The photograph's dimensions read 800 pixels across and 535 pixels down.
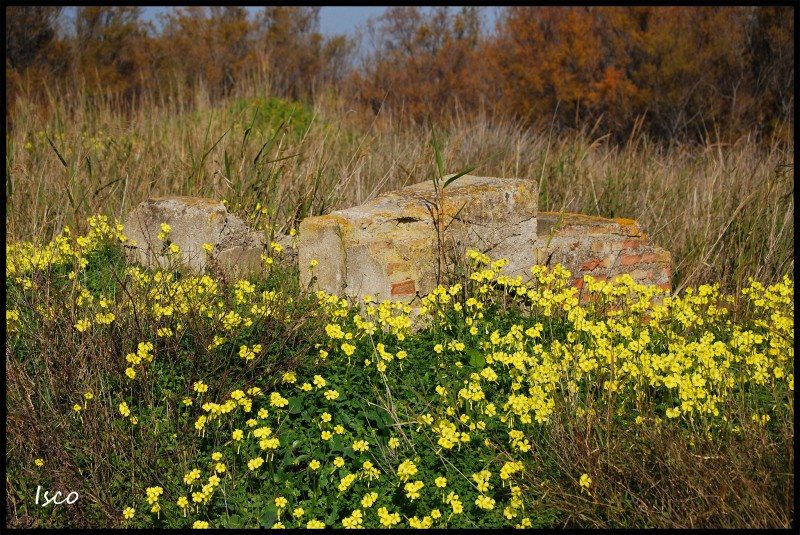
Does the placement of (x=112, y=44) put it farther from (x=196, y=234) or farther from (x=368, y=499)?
(x=368, y=499)

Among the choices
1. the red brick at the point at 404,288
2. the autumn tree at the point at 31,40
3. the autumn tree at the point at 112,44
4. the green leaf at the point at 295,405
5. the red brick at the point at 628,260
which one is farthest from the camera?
the autumn tree at the point at 112,44

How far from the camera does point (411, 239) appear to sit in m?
4.48

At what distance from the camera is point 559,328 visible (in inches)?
168

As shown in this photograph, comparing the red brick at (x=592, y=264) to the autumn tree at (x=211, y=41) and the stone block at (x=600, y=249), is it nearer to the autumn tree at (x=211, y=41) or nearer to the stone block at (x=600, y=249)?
the stone block at (x=600, y=249)

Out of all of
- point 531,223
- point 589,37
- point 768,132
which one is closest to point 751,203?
point 531,223

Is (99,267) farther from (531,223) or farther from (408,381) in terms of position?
(531,223)

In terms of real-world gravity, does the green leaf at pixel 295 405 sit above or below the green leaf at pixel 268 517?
above

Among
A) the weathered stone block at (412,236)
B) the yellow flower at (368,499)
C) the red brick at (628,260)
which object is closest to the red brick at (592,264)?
the red brick at (628,260)

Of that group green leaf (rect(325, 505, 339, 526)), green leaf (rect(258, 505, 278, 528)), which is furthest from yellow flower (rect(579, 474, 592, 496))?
green leaf (rect(258, 505, 278, 528))

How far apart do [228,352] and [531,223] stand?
227 cm

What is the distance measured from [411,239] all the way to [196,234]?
167 centimetres

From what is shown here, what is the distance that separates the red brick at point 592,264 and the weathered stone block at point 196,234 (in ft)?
7.74

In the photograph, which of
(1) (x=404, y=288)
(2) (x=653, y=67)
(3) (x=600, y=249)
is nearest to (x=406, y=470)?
(1) (x=404, y=288)

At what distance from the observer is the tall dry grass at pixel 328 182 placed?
231 inches
